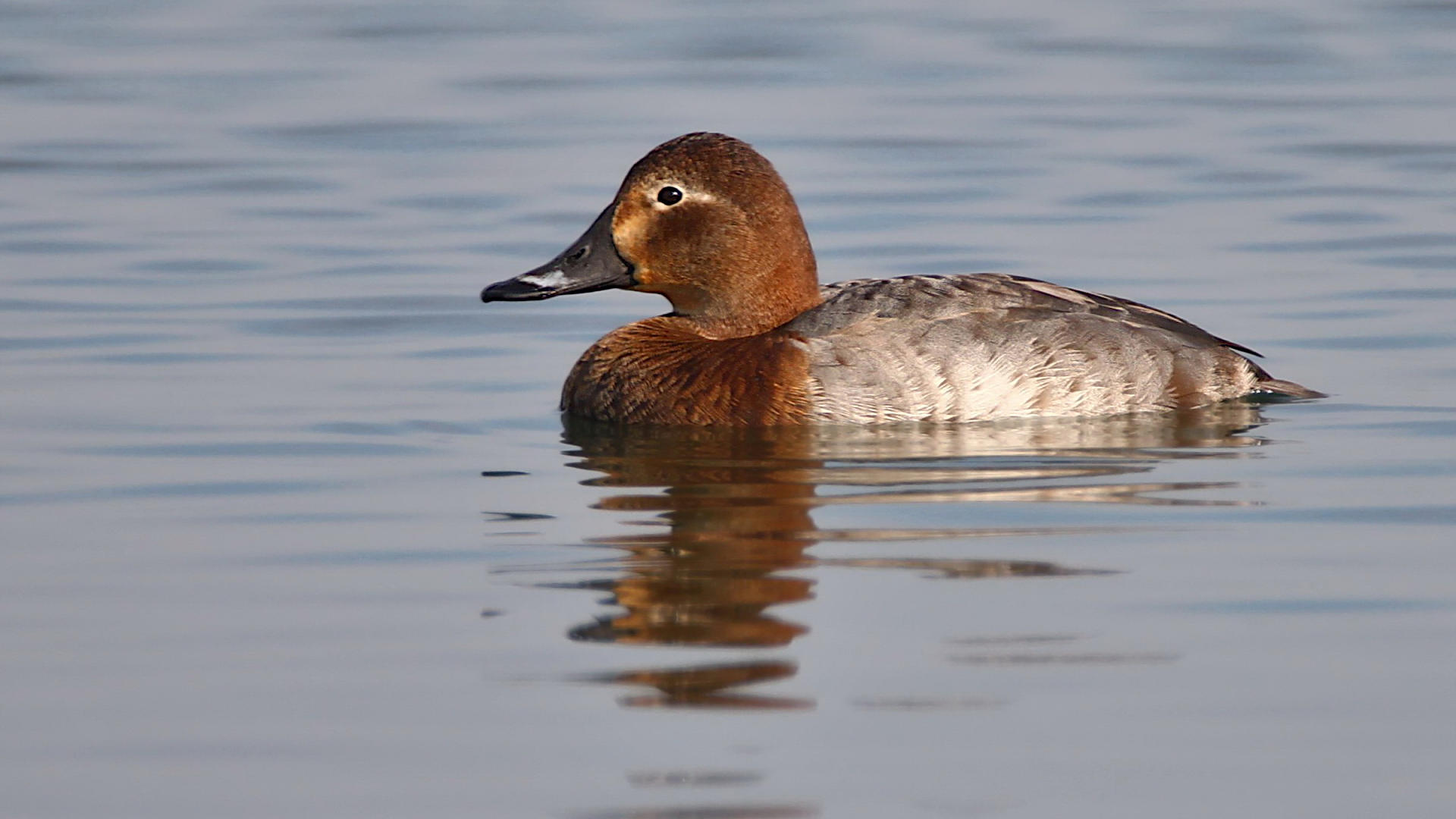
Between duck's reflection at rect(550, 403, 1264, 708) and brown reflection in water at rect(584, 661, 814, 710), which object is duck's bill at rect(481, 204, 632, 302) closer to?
duck's reflection at rect(550, 403, 1264, 708)

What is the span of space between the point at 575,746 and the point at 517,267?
6461 millimetres

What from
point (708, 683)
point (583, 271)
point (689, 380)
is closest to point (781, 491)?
point (689, 380)

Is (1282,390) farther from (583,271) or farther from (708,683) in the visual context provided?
(708,683)

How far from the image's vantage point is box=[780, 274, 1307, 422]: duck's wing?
7566 mm

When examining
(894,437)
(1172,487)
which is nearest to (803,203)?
(894,437)

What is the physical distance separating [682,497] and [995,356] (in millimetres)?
1651

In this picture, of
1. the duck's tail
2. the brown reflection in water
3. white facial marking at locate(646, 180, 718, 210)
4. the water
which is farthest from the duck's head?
the brown reflection in water

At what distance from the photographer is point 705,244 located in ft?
25.8

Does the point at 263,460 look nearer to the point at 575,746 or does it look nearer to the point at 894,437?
the point at 894,437

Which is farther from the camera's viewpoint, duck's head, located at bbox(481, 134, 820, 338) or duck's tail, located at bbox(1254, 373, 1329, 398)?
duck's tail, located at bbox(1254, 373, 1329, 398)

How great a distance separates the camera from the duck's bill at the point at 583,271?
795 centimetres

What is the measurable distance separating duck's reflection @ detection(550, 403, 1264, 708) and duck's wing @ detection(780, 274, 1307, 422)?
8 centimetres

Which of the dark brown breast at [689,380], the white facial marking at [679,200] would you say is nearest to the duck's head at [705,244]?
the white facial marking at [679,200]

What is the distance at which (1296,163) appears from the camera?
1294cm
